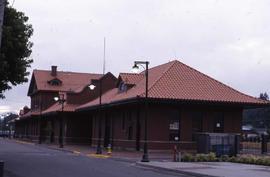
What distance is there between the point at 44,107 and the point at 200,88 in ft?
170

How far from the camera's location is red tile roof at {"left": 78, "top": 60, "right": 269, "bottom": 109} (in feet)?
160

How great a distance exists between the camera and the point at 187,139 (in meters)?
50.1

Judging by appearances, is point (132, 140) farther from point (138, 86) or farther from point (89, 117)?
point (89, 117)

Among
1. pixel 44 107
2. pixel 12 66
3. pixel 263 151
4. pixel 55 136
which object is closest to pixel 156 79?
pixel 263 151

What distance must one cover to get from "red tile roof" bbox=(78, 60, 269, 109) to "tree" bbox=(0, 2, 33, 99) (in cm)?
1865

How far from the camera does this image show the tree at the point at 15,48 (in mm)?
27125

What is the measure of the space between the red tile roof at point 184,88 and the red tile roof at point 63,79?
1792 inches

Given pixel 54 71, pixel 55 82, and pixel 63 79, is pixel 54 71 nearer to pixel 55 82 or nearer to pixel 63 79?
pixel 63 79

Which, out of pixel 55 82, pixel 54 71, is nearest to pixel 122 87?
pixel 55 82

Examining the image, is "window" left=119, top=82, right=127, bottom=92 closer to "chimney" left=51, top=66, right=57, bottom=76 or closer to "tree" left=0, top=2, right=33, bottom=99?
"tree" left=0, top=2, right=33, bottom=99

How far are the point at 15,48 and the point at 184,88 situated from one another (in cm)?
2458

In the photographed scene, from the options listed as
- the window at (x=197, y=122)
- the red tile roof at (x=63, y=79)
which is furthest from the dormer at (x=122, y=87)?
the red tile roof at (x=63, y=79)

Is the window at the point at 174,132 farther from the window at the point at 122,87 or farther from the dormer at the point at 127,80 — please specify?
the window at the point at 122,87

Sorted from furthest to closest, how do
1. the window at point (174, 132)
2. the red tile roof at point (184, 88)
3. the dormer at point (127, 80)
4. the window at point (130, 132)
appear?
1. the dormer at point (127, 80)
2. the window at point (130, 132)
3. the window at point (174, 132)
4. the red tile roof at point (184, 88)
